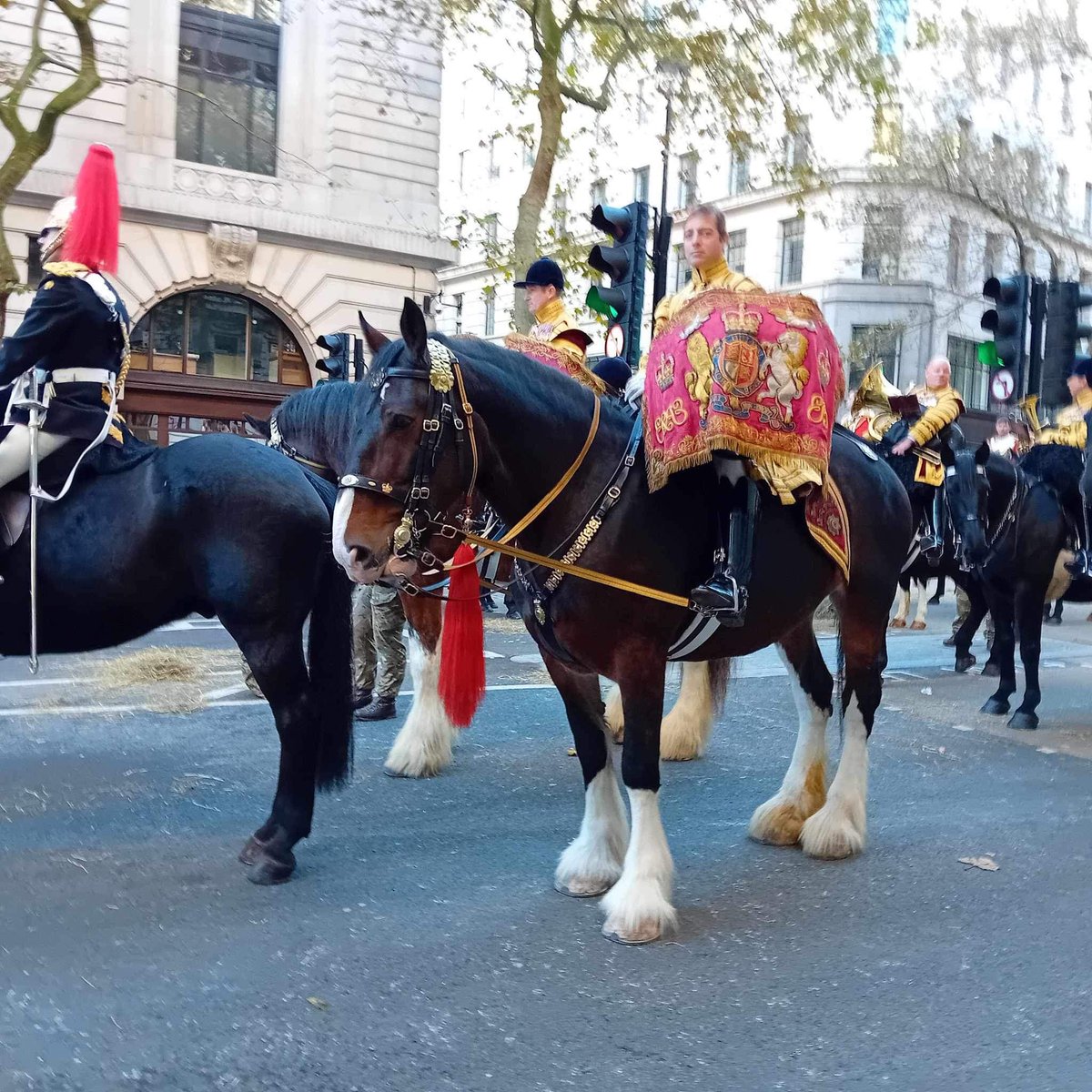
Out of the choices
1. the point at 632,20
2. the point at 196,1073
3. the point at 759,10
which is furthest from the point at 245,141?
the point at 196,1073

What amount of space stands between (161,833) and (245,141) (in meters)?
18.8

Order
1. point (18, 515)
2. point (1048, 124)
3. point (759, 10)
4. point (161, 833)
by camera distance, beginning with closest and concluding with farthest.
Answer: point (18, 515)
point (161, 833)
point (759, 10)
point (1048, 124)

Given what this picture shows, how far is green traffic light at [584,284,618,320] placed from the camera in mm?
8297

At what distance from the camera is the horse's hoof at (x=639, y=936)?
382 centimetres

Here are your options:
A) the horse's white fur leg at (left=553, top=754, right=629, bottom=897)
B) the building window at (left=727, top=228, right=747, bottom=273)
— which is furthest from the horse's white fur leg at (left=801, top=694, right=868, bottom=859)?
the building window at (left=727, top=228, right=747, bottom=273)

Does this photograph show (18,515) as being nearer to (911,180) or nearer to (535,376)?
(535,376)

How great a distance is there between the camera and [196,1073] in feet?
9.44

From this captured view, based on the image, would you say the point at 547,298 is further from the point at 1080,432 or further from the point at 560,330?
the point at 1080,432

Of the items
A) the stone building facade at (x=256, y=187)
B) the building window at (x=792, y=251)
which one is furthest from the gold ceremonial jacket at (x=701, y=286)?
the building window at (x=792, y=251)

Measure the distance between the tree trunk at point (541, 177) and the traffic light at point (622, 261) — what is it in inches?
249

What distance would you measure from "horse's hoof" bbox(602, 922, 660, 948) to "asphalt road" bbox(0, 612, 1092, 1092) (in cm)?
6

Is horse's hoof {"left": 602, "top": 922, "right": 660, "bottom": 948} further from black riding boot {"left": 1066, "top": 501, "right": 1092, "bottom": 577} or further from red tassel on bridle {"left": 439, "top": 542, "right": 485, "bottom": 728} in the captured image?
black riding boot {"left": 1066, "top": 501, "right": 1092, "bottom": 577}

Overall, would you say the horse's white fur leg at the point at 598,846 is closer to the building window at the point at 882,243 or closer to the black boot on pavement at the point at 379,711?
the black boot on pavement at the point at 379,711

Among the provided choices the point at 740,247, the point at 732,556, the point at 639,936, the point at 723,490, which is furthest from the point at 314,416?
the point at 740,247
